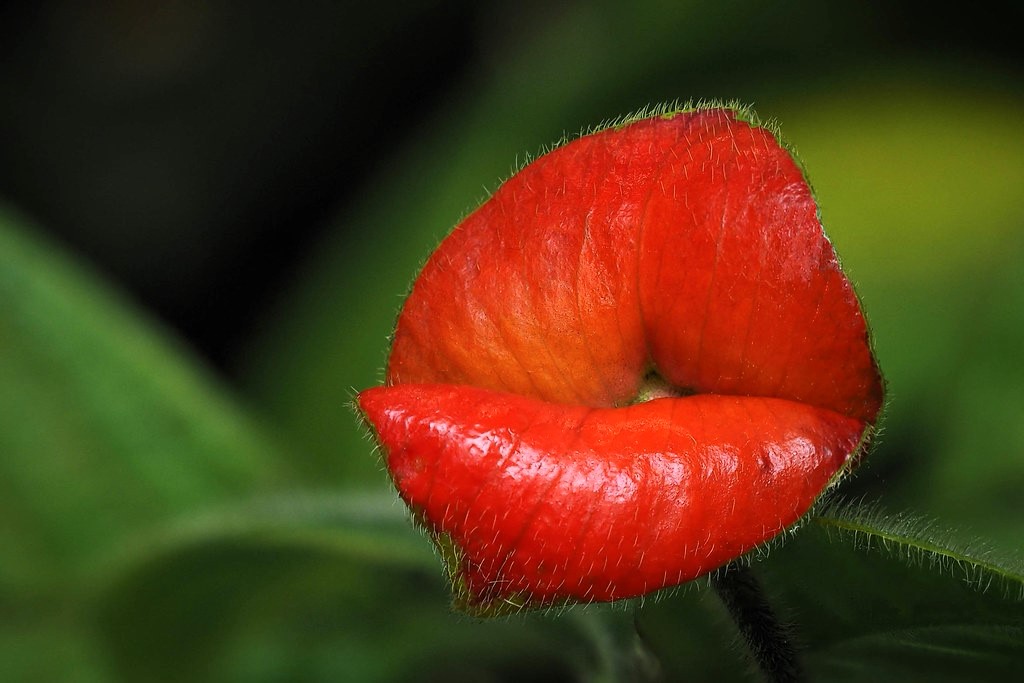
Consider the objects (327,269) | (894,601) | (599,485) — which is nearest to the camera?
(599,485)

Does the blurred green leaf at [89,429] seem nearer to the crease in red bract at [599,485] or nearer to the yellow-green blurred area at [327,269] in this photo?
the yellow-green blurred area at [327,269]

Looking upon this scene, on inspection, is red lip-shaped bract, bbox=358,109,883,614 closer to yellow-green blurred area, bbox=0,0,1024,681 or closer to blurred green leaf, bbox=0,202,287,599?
yellow-green blurred area, bbox=0,0,1024,681

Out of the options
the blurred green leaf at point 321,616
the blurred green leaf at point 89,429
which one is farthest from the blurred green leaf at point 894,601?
the blurred green leaf at point 89,429

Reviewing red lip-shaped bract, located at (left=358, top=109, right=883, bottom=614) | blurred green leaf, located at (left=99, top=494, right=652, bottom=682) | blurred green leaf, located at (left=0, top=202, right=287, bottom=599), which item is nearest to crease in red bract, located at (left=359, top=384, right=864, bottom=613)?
red lip-shaped bract, located at (left=358, top=109, right=883, bottom=614)

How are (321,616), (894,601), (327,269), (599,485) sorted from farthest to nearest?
(327,269)
(321,616)
(894,601)
(599,485)

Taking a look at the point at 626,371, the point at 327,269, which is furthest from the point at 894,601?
the point at 327,269

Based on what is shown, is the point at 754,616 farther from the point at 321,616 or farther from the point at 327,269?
the point at 327,269

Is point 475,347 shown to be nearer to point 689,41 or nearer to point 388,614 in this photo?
point 388,614
